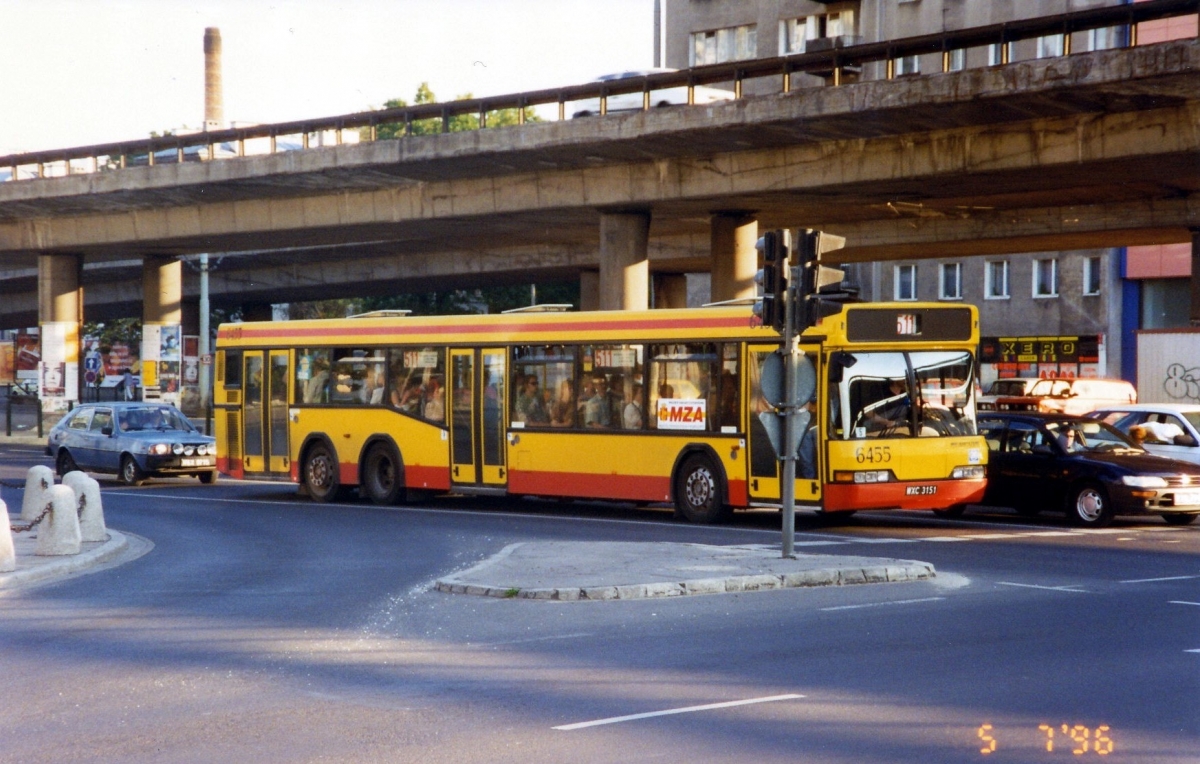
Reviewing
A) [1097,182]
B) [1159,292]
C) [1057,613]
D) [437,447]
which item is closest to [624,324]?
[437,447]

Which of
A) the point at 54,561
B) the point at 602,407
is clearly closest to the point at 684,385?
the point at 602,407

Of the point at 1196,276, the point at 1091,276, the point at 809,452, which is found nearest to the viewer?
the point at 809,452

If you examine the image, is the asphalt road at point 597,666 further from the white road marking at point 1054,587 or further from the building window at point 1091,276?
the building window at point 1091,276

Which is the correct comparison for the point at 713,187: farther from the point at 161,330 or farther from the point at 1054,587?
the point at 161,330

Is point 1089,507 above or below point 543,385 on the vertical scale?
below

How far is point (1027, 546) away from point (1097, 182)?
1445 cm

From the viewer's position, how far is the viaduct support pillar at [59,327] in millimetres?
48781

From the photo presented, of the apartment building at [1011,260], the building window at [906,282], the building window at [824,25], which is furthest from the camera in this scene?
the building window at [906,282]

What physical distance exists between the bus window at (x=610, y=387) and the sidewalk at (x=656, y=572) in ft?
18.4

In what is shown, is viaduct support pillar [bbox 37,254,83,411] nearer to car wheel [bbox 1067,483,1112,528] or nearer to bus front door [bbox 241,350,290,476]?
bus front door [bbox 241,350,290,476]

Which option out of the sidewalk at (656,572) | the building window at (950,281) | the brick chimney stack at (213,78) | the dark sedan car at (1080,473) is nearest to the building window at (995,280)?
the building window at (950,281)

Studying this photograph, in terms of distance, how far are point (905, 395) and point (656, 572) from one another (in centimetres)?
669

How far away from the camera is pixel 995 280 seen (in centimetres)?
6500

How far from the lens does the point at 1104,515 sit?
67.2 ft
